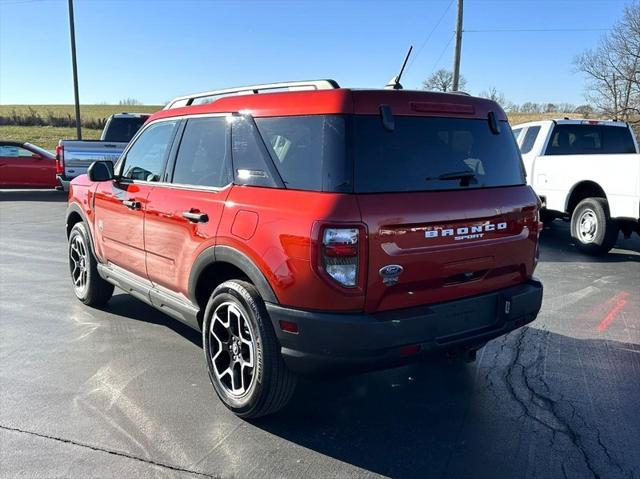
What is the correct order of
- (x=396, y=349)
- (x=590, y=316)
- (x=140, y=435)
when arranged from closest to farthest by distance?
(x=396, y=349) < (x=140, y=435) < (x=590, y=316)

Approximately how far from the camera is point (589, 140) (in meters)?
9.35

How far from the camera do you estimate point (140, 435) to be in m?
3.07

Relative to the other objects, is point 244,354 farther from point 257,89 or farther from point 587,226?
point 587,226

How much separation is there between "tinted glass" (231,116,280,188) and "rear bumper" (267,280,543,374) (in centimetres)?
75

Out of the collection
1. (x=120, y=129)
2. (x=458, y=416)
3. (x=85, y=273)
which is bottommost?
(x=458, y=416)

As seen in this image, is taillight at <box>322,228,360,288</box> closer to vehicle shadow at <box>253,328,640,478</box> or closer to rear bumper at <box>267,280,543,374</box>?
rear bumper at <box>267,280,543,374</box>

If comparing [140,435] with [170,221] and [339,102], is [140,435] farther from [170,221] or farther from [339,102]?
[339,102]

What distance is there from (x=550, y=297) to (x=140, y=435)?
4.58 metres

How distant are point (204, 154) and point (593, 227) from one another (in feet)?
21.6

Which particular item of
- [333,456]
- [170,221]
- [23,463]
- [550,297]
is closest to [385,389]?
[333,456]

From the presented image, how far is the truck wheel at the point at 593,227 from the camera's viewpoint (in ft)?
25.4

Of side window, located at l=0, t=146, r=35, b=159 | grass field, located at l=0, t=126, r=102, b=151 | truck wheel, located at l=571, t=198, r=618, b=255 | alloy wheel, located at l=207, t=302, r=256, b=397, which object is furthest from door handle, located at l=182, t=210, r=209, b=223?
grass field, located at l=0, t=126, r=102, b=151

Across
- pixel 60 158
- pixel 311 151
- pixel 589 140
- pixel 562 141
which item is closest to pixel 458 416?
pixel 311 151

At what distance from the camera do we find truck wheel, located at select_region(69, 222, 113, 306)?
5.22 m
